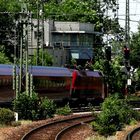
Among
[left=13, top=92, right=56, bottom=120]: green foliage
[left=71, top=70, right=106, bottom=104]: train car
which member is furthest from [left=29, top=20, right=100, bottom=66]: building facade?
[left=13, top=92, right=56, bottom=120]: green foliage

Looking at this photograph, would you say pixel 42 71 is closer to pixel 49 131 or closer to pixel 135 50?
pixel 49 131

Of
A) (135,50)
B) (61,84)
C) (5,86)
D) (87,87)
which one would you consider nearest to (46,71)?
(61,84)

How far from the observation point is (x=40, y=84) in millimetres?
38875

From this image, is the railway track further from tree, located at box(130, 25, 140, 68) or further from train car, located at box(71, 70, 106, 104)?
tree, located at box(130, 25, 140, 68)

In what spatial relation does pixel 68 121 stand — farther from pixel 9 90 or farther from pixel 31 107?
pixel 9 90

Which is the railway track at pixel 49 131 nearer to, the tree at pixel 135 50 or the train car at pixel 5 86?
the train car at pixel 5 86

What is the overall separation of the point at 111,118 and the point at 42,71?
13898 mm

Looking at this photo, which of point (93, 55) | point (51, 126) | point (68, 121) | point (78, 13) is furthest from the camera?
point (78, 13)

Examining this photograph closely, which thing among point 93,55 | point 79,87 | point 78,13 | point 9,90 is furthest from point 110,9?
point 9,90

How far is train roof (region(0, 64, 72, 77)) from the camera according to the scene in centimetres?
3588

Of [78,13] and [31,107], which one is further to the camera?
[78,13]

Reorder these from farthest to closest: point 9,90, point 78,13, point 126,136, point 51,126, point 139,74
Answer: point 78,13 → point 139,74 → point 9,90 → point 51,126 → point 126,136

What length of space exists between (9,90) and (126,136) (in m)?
14.2

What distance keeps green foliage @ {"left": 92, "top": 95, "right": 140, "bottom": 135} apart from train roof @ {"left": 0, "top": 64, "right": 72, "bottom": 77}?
29.3 ft
